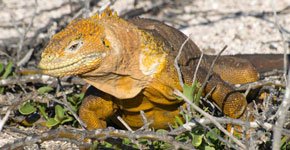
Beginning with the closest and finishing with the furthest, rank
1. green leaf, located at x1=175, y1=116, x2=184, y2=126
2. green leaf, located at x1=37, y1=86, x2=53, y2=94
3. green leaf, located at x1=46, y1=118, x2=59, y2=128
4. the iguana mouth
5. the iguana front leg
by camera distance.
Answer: the iguana mouth
green leaf, located at x1=175, y1=116, x2=184, y2=126
the iguana front leg
green leaf, located at x1=46, y1=118, x2=59, y2=128
green leaf, located at x1=37, y1=86, x2=53, y2=94

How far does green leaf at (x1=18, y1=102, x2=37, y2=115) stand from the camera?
6842 mm

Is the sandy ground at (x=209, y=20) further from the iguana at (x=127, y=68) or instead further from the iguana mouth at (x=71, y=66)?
the iguana mouth at (x=71, y=66)

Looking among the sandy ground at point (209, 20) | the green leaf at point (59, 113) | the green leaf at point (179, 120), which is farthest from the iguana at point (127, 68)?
the sandy ground at point (209, 20)

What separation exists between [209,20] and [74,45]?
174 inches

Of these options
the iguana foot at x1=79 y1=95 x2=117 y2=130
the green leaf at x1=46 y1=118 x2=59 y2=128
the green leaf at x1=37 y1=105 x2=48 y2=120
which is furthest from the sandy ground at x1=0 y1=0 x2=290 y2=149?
the iguana foot at x1=79 y1=95 x2=117 y2=130

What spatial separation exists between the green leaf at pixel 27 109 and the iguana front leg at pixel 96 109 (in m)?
0.57

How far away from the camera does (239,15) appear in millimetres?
10062

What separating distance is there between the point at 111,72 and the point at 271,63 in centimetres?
246

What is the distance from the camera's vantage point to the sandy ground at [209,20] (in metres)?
9.27

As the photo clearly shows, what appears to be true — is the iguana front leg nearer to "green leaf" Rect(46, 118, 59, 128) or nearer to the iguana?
the iguana

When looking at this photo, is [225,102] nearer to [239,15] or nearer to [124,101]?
[124,101]

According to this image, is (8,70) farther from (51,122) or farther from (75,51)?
(75,51)

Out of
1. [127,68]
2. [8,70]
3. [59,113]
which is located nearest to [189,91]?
[127,68]

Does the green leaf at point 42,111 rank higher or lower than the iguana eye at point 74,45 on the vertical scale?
lower
